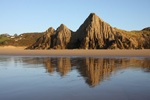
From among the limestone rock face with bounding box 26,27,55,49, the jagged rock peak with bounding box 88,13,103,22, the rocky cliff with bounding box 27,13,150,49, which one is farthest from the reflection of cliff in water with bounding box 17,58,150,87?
the jagged rock peak with bounding box 88,13,103,22

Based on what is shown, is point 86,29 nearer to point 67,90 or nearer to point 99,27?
point 99,27

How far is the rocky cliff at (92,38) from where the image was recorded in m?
85.8

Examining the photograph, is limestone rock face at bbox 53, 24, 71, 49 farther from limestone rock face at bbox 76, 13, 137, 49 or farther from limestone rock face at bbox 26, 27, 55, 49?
limestone rock face at bbox 76, 13, 137, 49

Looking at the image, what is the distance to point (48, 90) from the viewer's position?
21.2ft

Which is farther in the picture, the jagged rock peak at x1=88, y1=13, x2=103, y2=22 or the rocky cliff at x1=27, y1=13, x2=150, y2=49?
the jagged rock peak at x1=88, y1=13, x2=103, y2=22

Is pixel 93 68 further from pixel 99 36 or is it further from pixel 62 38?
pixel 62 38

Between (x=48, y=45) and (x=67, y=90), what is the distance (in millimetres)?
91694

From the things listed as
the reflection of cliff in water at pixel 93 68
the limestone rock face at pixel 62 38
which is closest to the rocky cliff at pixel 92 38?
the limestone rock face at pixel 62 38

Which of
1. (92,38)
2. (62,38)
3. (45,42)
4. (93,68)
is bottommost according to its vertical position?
(93,68)

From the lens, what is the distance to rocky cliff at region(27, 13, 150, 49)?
85.8 m

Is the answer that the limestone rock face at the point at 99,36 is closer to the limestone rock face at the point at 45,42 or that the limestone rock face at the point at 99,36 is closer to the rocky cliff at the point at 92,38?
the rocky cliff at the point at 92,38

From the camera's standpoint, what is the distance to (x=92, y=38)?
3499 inches

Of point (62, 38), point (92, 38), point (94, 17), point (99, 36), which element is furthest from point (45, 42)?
point (94, 17)

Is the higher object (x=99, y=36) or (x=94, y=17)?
(x=94, y=17)
